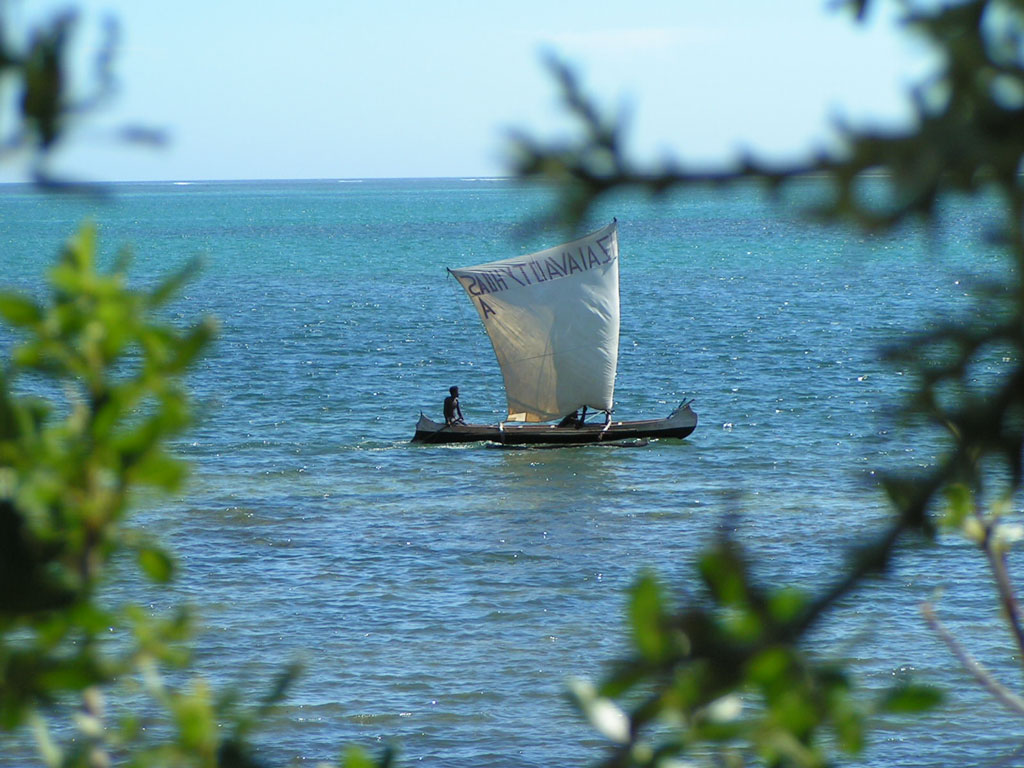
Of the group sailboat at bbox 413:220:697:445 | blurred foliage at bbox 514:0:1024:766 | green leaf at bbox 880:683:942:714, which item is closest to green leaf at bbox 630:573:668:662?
blurred foliage at bbox 514:0:1024:766

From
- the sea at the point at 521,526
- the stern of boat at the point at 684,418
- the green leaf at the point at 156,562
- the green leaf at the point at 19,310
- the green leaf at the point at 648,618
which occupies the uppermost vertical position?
the green leaf at the point at 19,310

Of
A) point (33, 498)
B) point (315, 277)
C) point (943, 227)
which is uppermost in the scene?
point (943, 227)

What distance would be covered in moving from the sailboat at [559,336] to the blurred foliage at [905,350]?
1056 inches

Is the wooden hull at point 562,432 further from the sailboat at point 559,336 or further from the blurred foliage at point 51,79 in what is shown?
the blurred foliage at point 51,79

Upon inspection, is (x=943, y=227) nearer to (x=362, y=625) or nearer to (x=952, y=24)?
(x=952, y=24)

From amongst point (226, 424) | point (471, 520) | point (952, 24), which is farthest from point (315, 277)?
point (952, 24)

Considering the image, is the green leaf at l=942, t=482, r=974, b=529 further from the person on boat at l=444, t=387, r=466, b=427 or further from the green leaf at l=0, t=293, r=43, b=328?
the person on boat at l=444, t=387, r=466, b=427

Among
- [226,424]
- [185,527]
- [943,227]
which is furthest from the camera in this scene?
[226,424]

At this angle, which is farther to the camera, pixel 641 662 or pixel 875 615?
pixel 875 615

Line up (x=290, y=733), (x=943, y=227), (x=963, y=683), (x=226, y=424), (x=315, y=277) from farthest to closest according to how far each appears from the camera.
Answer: (x=315, y=277) → (x=226, y=424) → (x=963, y=683) → (x=290, y=733) → (x=943, y=227)

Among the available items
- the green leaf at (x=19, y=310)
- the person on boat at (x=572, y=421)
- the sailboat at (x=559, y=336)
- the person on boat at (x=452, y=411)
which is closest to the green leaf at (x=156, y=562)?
the green leaf at (x=19, y=310)

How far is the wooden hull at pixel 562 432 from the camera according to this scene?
2888 cm

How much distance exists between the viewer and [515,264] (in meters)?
28.5

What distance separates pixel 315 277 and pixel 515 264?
56.0 m
